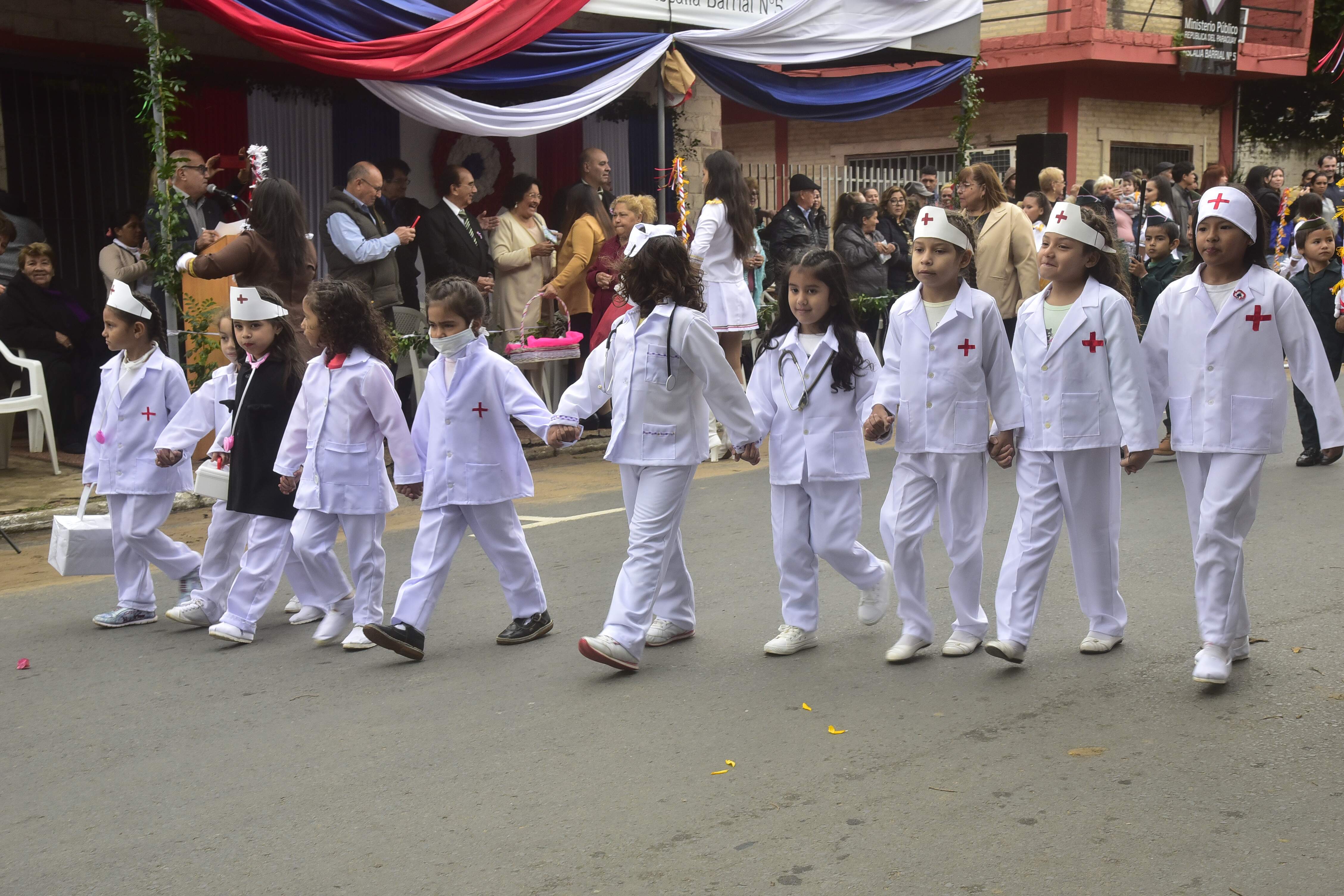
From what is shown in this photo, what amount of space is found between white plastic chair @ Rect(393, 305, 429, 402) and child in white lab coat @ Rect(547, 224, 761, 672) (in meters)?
5.03

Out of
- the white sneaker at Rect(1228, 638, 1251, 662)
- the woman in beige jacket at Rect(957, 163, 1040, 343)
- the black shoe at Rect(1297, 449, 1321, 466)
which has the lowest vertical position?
the white sneaker at Rect(1228, 638, 1251, 662)

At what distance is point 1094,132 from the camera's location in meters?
25.1

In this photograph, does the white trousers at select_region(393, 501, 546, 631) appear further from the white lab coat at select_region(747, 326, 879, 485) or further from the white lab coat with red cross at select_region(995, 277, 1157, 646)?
the white lab coat with red cross at select_region(995, 277, 1157, 646)

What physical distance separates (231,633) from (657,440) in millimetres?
1993

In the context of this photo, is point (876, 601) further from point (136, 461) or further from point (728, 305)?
point (728, 305)

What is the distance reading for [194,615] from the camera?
20.4 ft

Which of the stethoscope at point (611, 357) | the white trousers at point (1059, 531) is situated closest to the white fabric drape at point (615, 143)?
the stethoscope at point (611, 357)

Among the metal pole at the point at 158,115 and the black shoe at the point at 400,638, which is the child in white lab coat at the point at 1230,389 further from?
the metal pole at the point at 158,115

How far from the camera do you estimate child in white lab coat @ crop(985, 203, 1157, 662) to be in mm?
5055

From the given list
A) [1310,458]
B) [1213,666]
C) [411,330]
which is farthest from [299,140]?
[1213,666]

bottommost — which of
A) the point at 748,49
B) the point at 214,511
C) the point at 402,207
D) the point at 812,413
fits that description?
the point at 214,511

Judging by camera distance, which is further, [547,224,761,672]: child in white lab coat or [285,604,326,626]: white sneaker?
[285,604,326,626]: white sneaker

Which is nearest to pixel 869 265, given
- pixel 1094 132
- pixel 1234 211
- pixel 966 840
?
pixel 1234 211

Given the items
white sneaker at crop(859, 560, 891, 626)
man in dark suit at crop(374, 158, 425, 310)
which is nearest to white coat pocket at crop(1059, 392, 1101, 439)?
white sneaker at crop(859, 560, 891, 626)
